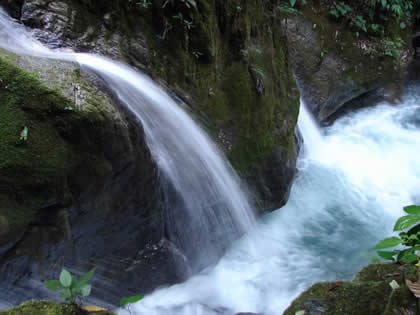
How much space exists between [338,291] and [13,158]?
6.15ft

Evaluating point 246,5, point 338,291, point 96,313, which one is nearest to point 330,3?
point 246,5

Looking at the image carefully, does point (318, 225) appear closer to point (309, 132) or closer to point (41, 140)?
point (309, 132)

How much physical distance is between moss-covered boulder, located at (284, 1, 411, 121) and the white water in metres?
0.76

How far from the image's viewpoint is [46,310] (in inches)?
46.2

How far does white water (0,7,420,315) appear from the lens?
352 centimetres

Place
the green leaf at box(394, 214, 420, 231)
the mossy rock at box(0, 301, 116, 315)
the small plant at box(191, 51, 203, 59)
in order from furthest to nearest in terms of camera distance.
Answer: the small plant at box(191, 51, 203, 59) → the green leaf at box(394, 214, 420, 231) → the mossy rock at box(0, 301, 116, 315)

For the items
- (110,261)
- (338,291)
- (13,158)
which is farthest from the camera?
(110,261)

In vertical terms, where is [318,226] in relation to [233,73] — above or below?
below

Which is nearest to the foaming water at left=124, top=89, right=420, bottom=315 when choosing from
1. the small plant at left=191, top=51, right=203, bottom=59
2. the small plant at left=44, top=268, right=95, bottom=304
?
the small plant at left=44, top=268, right=95, bottom=304

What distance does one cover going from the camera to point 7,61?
201cm

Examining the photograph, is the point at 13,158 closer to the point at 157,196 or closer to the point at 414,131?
the point at 157,196

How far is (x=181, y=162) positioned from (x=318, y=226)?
2.62 metres

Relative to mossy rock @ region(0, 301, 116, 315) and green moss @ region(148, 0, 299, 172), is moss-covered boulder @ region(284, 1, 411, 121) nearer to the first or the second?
green moss @ region(148, 0, 299, 172)

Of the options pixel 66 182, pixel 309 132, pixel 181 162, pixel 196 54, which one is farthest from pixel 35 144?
pixel 309 132
